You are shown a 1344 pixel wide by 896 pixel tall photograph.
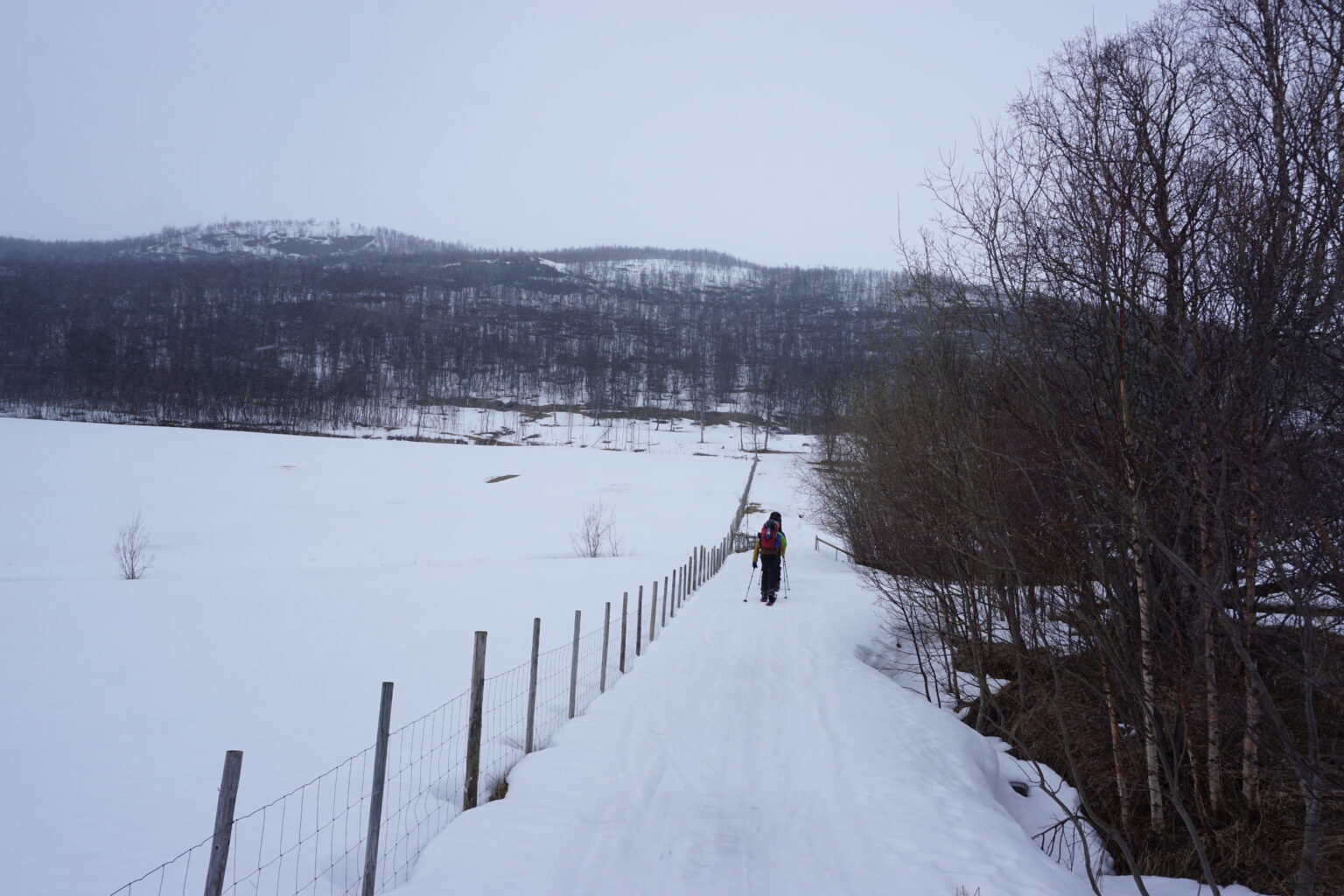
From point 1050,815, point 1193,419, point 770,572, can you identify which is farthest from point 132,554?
point 1193,419

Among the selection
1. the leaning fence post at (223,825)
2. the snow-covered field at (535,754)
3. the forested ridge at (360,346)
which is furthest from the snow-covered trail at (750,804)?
the forested ridge at (360,346)

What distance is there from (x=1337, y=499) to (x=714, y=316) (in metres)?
189

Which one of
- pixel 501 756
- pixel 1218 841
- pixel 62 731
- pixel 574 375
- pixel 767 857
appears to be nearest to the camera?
pixel 767 857

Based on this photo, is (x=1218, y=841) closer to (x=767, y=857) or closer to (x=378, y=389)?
(x=767, y=857)

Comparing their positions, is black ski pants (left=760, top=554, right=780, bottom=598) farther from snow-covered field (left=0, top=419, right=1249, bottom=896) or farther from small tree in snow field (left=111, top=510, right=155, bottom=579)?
small tree in snow field (left=111, top=510, right=155, bottom=579)

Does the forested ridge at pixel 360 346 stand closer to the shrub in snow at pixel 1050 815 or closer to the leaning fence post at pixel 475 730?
the shrub in snow at pixel 1050 815

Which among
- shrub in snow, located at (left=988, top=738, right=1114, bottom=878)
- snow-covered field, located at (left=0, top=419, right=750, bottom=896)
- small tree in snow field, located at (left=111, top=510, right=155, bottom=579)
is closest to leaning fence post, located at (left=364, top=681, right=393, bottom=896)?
snow-covered field, located at (left=0, top=419, right=750, bottom=896)

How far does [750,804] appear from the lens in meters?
5.39

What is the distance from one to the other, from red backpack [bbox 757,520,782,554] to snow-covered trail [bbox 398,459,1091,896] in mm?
6103

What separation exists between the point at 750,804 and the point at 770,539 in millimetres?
10379

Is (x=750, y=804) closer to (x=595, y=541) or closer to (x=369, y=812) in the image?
(x=369, y=812)

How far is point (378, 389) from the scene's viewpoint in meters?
118

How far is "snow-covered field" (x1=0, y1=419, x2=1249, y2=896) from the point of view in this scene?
458 centimetres

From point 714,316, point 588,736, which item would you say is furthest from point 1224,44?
point 714,316
